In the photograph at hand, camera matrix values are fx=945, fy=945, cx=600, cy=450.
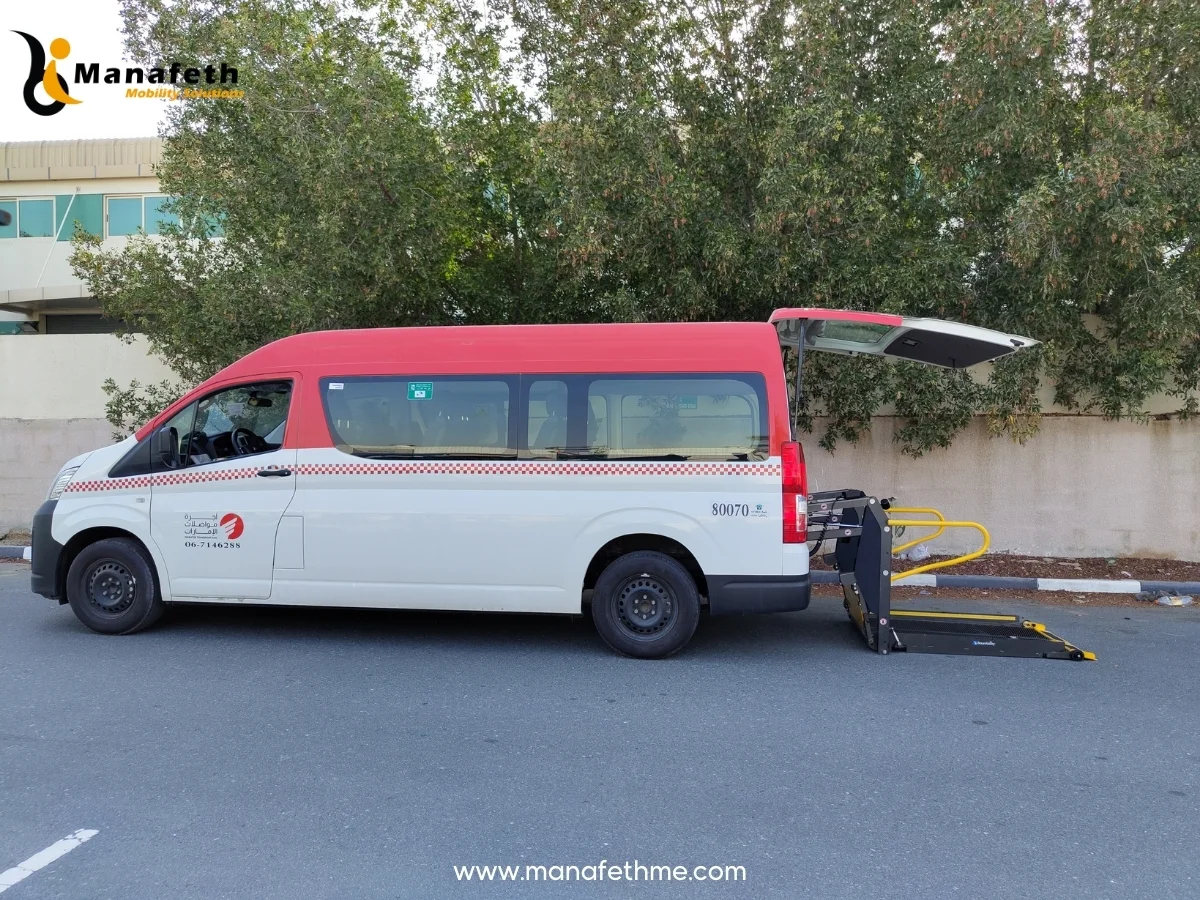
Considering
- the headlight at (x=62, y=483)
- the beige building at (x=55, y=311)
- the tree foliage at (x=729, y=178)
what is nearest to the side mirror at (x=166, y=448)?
the headlight at (x=62, y=483)

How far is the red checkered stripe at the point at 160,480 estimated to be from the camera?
7078 mm

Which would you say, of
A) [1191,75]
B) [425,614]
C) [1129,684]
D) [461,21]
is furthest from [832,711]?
[461,21]

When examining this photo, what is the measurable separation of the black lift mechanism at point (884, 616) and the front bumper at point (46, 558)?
5.81 metres

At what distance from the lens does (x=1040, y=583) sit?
9.33 meters

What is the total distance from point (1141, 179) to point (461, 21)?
22.9ft

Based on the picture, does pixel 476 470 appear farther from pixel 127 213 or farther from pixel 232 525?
pixel 127 213

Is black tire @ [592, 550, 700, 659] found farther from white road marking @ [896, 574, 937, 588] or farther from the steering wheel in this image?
white road marking @ [896, 574, 937, 588]

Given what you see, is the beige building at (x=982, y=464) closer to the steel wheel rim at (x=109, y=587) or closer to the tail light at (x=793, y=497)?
the tail light at (x=793, y=497)

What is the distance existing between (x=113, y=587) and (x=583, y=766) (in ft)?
14.9

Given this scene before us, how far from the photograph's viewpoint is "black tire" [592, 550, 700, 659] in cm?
662

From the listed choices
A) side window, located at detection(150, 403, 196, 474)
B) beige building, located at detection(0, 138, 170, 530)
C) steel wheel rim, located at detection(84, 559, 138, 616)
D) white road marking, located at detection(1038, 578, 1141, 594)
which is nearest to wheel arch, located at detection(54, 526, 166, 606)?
steel wheel rim, located at detection(84, 559, 138, 616)

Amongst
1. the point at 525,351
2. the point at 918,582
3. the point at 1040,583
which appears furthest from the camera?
the point at 918,582

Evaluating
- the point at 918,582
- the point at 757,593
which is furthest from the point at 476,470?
the point at 918,582

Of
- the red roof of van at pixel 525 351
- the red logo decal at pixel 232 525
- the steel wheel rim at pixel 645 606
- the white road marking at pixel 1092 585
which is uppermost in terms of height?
the red roof of van at pixel 525 351
